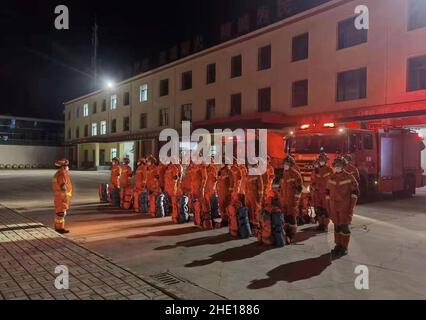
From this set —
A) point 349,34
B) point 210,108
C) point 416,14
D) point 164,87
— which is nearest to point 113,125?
point 164,87

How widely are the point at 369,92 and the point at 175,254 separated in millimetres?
17021

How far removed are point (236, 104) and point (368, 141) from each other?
51.3ft

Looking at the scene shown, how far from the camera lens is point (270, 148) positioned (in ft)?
64.7

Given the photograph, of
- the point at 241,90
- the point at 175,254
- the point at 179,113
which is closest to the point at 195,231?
the point at 175,254

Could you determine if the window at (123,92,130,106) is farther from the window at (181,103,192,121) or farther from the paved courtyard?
the paved courtyard

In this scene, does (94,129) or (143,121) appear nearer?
(143,121)

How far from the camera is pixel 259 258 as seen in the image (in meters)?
6.90

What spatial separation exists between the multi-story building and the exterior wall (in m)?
0.05

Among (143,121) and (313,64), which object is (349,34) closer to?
(313,64)

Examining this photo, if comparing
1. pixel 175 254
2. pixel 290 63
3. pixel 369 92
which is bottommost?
pixel 175 254

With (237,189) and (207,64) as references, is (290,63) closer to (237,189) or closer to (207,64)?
(207,64)

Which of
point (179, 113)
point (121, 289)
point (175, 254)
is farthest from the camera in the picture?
point (179, 113)

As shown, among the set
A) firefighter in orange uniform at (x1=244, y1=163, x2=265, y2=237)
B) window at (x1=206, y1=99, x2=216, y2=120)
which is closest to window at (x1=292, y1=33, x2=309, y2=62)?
window at (x1=206, y1=99, x2=216, y2=120)

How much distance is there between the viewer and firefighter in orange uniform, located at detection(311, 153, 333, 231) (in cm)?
940
